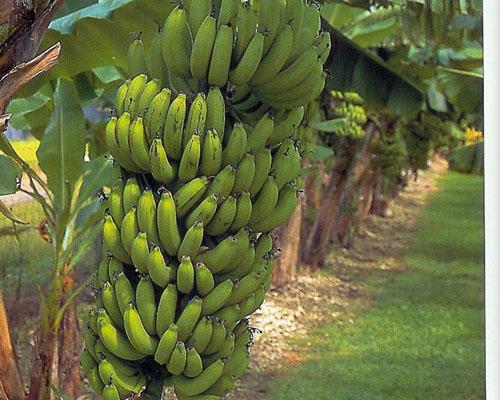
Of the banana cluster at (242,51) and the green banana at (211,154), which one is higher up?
the banana cluster at (242,51)

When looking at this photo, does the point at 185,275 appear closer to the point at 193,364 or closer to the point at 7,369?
the point at 193,364

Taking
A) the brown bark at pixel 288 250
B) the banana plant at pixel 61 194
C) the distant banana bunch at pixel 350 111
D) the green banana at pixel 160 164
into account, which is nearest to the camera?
the green banana at pixel 160 164

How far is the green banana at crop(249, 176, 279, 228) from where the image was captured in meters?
0.83

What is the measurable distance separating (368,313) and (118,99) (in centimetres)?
169

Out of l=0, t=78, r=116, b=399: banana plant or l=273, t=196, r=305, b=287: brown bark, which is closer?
l=0, t=78, r=116, b=399: banana plant

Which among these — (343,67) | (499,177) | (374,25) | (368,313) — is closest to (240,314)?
(499,177)

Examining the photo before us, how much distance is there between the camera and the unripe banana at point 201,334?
0.79 m

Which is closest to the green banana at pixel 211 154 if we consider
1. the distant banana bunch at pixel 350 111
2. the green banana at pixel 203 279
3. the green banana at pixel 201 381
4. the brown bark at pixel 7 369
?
the green banana at pixel 203 279

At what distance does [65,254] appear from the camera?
1160 millimetres

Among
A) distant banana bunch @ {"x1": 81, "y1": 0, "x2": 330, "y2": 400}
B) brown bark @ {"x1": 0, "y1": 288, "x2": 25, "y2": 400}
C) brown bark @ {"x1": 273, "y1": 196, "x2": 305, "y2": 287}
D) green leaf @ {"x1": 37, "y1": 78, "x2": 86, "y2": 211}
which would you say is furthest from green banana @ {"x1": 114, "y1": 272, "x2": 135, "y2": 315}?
brown bark @ {"x1": 273, "y1": 196, "x2": 305, "y2": 287}

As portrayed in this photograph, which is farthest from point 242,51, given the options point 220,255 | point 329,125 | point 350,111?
point 350,111

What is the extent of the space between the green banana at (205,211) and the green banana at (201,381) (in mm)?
167

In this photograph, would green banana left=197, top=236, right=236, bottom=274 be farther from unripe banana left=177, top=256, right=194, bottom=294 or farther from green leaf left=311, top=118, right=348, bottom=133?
A: green leaf left=311, top=118, right=348, bottom=133

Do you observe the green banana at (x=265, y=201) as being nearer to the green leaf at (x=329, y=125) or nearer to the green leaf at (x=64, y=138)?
the green leaf at (x=64, y=138)
